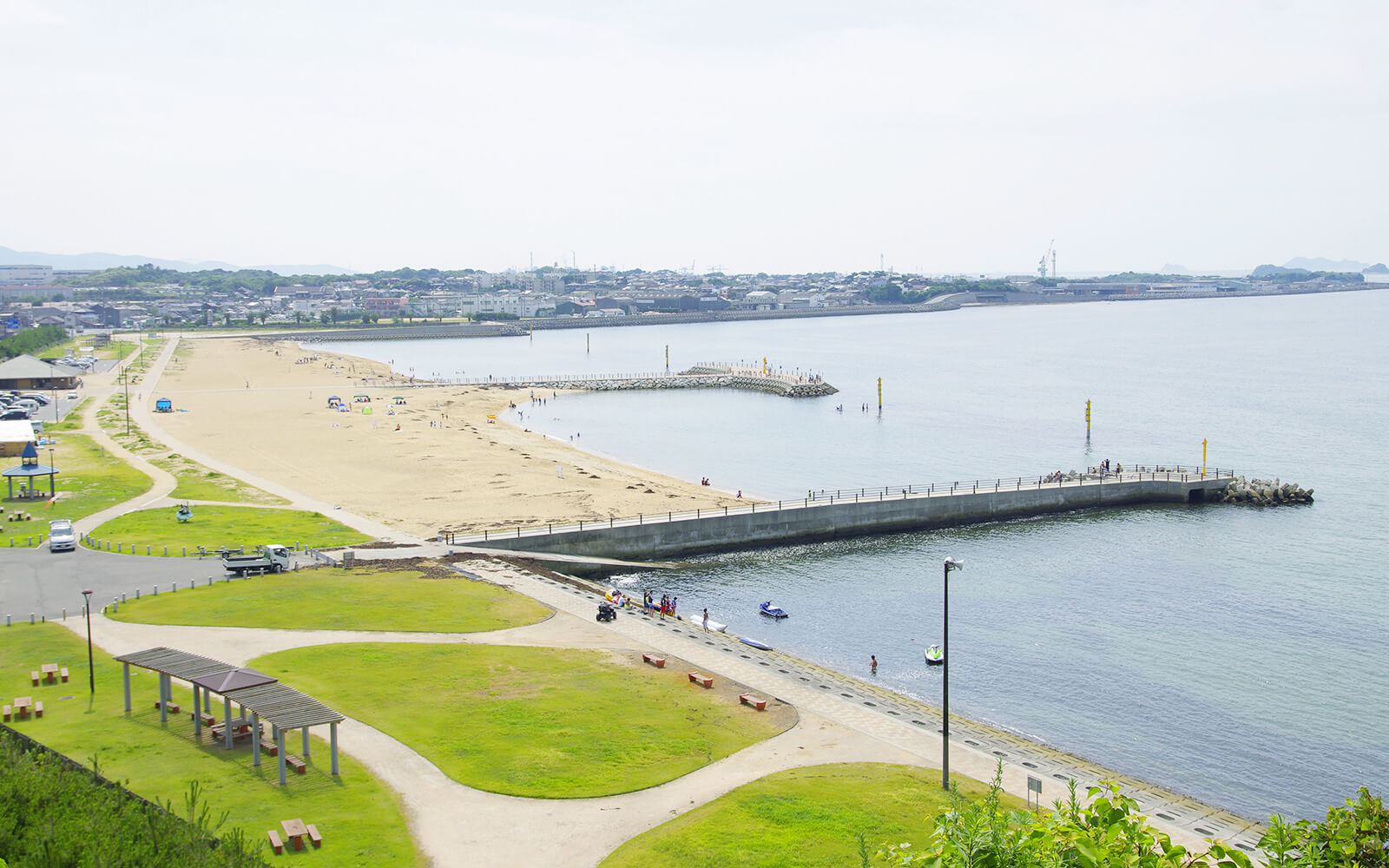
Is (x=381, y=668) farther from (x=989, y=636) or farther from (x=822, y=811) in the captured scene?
(x=989, y=636)

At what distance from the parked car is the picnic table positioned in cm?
3344

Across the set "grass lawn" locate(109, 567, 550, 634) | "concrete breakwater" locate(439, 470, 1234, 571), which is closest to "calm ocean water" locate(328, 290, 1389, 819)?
"concrete breakwater" locate(439, 470, 1234, 571)

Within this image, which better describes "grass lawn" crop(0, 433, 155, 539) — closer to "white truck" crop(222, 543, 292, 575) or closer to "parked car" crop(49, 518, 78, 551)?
"parked car" crop(49, 518, 78, 551)

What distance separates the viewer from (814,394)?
139 meters

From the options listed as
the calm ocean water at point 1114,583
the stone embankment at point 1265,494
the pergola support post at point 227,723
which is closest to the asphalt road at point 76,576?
the pergola support post at point 227,723

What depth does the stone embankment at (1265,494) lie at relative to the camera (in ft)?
243

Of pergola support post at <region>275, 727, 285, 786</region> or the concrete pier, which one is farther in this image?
the concrete pier

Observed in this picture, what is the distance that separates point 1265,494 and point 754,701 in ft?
181

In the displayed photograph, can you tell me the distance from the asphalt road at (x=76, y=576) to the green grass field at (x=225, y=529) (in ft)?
7.55

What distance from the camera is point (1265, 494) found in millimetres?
74188

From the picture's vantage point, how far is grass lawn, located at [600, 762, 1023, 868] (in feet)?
76.6

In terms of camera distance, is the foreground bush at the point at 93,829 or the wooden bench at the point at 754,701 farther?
the wooden bench at the point at 754,701

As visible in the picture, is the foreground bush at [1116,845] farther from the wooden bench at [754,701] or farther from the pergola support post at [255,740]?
the wooden bench at [754,701]

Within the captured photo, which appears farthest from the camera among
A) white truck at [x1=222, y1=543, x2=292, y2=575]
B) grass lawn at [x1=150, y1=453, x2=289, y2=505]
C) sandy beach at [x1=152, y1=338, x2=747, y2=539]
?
sandy beach at [x1=152, y1=338, x2=747, y2=539]
